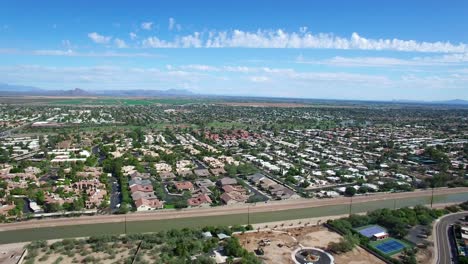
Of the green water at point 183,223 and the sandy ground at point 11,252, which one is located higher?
the sandy ground at point 11,252

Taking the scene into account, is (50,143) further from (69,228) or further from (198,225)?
(198,225)

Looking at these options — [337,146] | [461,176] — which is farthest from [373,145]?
[461,176]

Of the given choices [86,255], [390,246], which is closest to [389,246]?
[390,246]

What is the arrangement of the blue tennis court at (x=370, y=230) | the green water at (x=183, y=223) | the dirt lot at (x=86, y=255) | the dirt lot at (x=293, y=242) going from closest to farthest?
the dirt lot at (x=86, y=255), the dirt lot at (x=293, y=242), the green water at (x=183, y=223), the blue tennis court at (x=370, y=230)

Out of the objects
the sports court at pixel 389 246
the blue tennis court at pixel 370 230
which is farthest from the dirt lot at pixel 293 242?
the blue tennis court at pixel 370 230

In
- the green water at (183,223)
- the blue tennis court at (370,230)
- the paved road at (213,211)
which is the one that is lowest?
the green water at (183,223)

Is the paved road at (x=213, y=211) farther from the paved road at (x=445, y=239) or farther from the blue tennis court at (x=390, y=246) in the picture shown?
the blue tennis court at (x=390, y=246)

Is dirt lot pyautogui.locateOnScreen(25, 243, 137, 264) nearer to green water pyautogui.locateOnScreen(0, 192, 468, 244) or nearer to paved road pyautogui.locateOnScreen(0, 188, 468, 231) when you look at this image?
green water pyautogui.locateOnScreen(0, 192, 468, 244)
